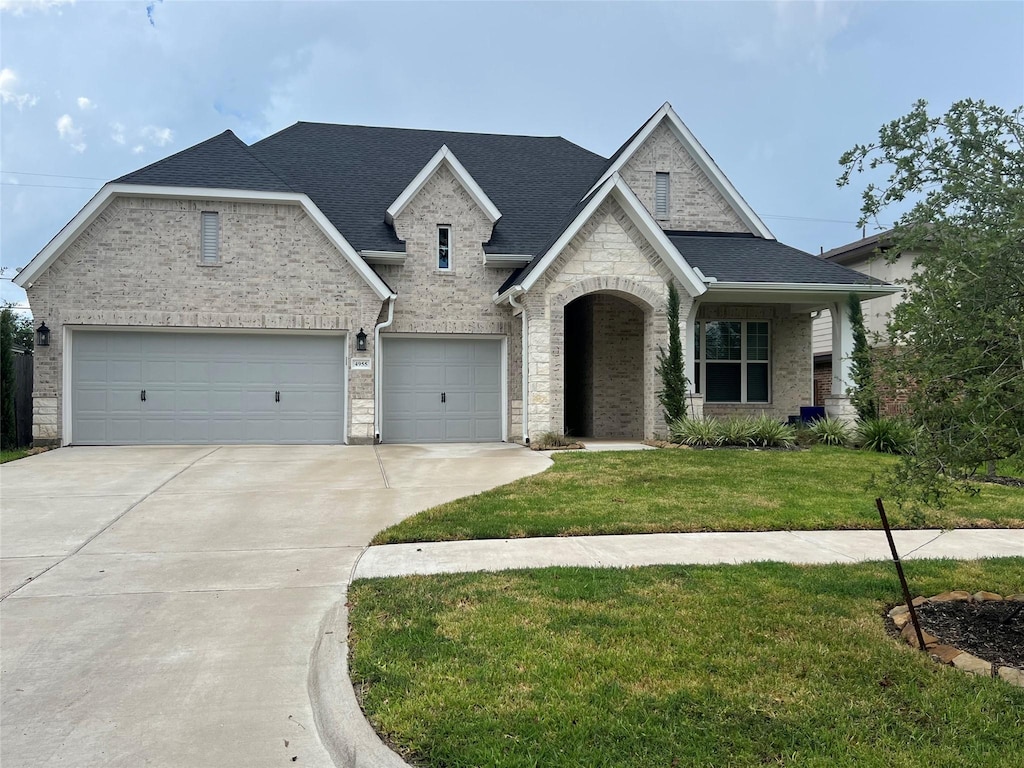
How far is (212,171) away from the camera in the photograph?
52.1 feet

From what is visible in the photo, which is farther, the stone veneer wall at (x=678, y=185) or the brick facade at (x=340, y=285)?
the stone veneer wall at (x=678, y=185)

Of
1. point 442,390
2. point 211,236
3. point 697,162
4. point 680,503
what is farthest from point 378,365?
point 697,162

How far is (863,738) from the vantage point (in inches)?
133

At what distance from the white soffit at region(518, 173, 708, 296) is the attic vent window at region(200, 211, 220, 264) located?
672cm

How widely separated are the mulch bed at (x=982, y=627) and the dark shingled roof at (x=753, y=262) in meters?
11.7

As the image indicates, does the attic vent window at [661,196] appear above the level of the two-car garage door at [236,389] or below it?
above

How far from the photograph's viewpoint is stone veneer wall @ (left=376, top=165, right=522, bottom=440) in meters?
17.1

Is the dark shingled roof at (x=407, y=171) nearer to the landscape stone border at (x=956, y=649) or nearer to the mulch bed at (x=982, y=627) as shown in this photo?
the landscape stone border at (x=956, y=649)

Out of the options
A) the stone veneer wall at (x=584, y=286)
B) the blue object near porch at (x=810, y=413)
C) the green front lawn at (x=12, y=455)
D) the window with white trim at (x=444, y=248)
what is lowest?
the green front lawn at (x=12, y=455)

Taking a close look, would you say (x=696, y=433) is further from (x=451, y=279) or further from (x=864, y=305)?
(x=864, y=305)

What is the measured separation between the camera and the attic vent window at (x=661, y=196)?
756 inches

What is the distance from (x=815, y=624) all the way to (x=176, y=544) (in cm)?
620

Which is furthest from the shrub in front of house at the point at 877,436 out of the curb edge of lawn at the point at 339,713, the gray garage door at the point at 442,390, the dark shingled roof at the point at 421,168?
the curb edge of lawn at the point at 339,713

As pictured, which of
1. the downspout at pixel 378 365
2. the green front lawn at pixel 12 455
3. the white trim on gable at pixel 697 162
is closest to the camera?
the green front lawn at pixel 12 455
